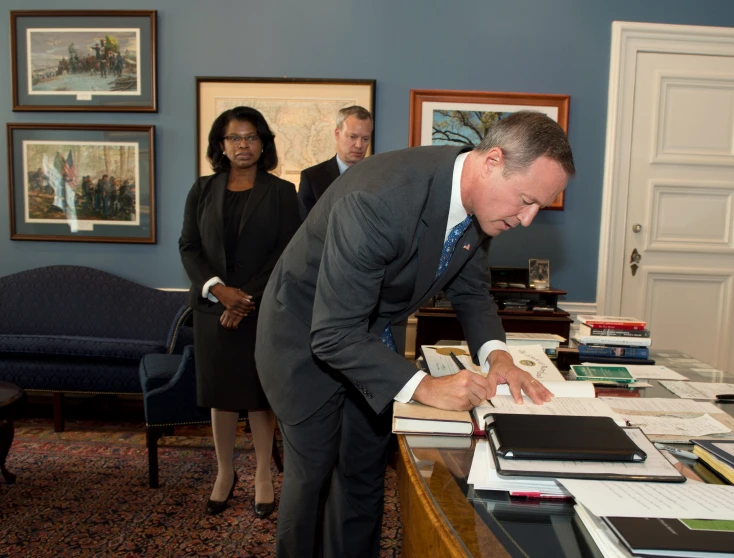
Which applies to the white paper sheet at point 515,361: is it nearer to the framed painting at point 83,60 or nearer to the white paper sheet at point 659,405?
the white paper sheet at point 659,405

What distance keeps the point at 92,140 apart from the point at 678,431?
4.50 meters

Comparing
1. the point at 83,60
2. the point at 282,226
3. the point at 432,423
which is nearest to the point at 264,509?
the point at 282,226

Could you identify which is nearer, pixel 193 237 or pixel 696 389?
pixel 696 389

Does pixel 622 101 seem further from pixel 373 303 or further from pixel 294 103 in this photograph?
pixel 373 303

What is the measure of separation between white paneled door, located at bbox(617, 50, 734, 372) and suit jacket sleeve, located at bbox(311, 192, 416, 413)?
148 inches

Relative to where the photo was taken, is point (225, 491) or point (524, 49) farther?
point (524, 49)

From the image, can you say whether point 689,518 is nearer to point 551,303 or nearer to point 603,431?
point 603,431

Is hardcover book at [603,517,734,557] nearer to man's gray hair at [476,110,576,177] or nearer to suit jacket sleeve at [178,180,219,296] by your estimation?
man's gray hair at [476,110,576,177]

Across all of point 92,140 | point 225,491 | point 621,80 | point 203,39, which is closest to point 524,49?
point 621,80

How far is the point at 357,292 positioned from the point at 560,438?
551 millimetres

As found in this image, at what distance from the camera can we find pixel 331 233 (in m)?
1.53

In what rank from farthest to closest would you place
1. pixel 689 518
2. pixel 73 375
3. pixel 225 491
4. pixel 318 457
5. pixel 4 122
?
pixel 4 122 → pixel 73 375 → pixel 225 491 → pixel 318 457 → pixel 689 518

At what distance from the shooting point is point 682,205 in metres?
4.77

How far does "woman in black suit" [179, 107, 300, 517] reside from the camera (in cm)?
301
